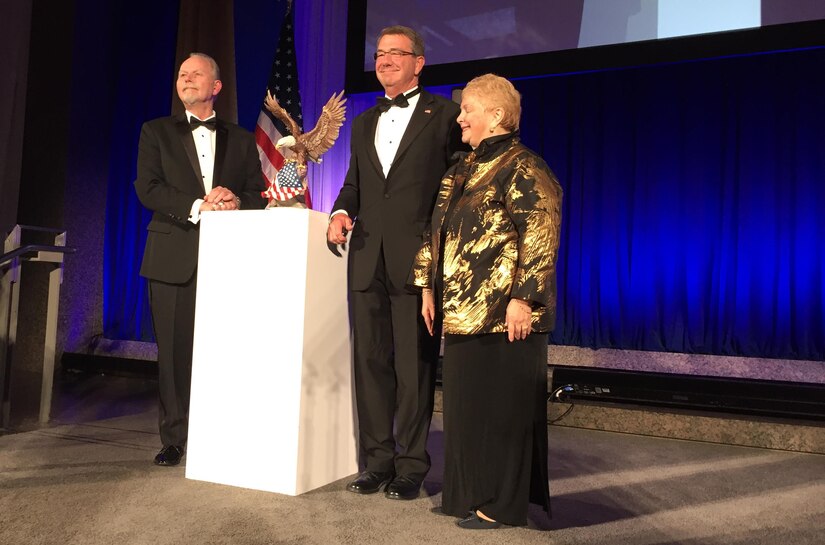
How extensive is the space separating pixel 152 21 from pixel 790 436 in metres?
6.67

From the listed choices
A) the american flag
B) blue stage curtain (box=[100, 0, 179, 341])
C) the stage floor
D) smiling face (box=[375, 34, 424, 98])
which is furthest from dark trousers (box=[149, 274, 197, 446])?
blue stage curtain (box=[100, 0, 179, 341])

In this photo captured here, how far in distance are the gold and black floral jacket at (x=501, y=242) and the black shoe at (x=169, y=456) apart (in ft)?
4.64

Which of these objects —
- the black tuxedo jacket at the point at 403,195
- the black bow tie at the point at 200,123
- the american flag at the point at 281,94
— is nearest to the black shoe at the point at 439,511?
the black tuxedo jacket at the point at 403,195

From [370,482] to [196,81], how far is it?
179 centimetres

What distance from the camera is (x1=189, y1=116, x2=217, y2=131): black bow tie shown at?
314 cm

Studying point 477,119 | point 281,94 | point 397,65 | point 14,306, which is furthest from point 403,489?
point 281,94

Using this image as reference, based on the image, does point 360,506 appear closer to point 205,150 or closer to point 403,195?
point 403,195

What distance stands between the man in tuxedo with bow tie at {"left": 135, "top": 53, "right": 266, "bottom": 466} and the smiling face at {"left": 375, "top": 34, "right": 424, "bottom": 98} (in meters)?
0.80

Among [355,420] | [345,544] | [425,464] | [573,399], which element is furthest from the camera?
[573,399]

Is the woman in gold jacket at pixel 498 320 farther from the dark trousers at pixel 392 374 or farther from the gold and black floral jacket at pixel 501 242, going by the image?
the dark trousers at pixel 392 374

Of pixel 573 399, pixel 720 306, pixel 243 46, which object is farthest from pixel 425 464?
pixel 243 46

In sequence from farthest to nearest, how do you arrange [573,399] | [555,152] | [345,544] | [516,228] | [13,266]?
[555,152], [573,399], [13,266], [516,228], [345,544]

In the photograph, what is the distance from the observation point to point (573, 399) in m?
4.58

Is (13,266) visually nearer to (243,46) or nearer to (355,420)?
(355,420)
